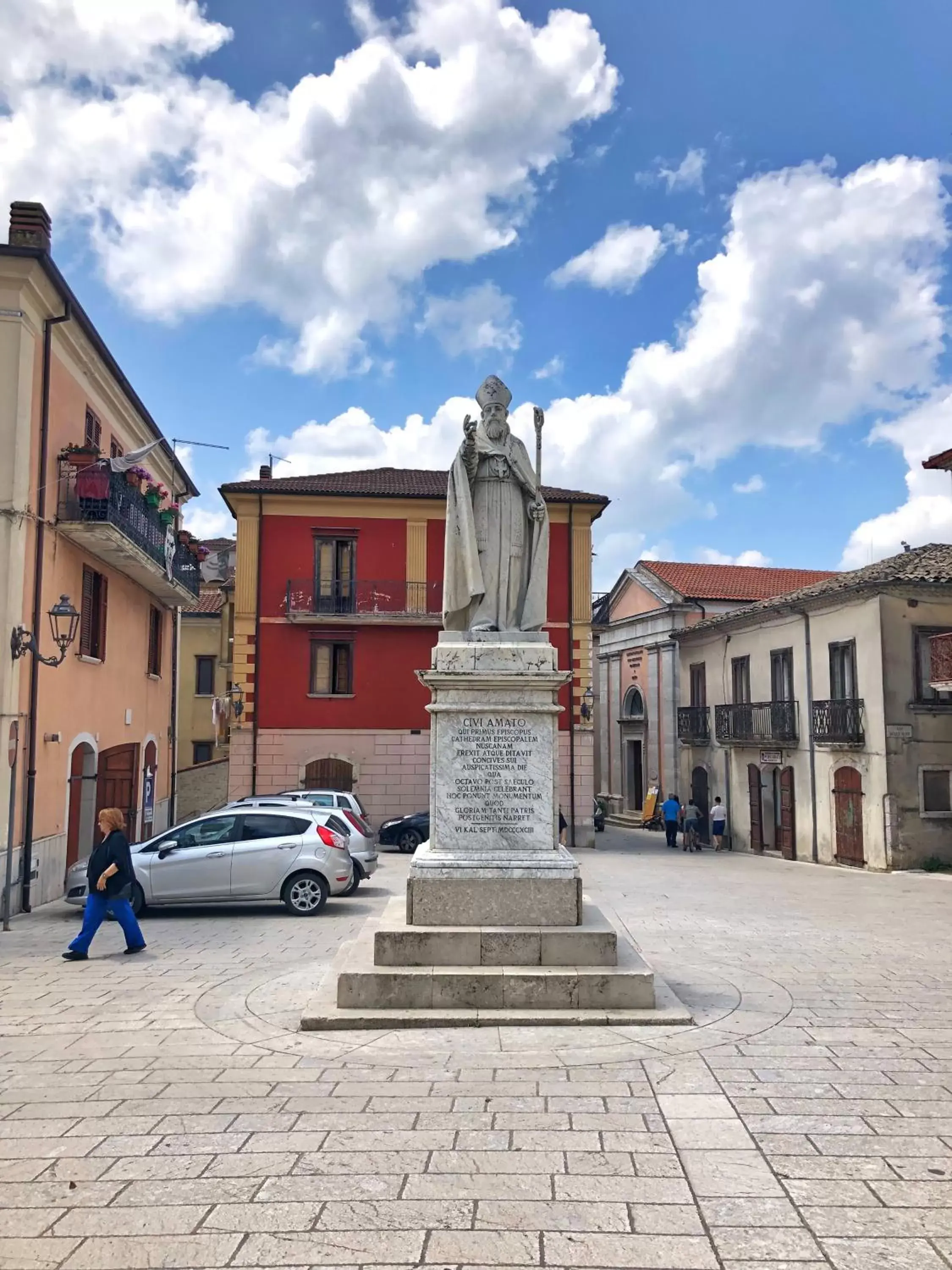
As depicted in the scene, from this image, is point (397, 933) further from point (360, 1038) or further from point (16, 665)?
point (16, 665)

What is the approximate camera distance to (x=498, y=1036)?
5980 millimetres

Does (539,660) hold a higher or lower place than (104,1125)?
higher

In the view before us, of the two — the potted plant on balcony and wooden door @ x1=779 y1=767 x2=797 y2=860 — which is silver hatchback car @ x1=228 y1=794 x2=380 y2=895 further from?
wooden door @ x1=779 y1=767 x2=797 y2=860

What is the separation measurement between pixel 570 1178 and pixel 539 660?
3.84 meters

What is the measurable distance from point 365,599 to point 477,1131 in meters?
22.7

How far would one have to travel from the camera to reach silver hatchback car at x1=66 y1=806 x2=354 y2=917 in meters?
12.4

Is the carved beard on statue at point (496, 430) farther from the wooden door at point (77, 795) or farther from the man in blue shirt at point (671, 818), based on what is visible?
the man in blue shirt at point (671, 818)

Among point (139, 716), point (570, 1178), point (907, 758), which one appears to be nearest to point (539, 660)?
point (570, 1178)

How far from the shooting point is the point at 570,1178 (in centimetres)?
405

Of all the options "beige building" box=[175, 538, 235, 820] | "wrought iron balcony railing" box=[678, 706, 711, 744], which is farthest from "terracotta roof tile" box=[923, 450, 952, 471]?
"beige building" box=[175, 538, 235, 820]

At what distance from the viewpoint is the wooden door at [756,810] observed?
27.5 m

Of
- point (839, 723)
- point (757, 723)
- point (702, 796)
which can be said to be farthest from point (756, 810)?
point (839, 723)

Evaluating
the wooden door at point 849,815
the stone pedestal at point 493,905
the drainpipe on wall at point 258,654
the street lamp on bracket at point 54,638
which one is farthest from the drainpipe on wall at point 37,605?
the wooden door at point 849,815

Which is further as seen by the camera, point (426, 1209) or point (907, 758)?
point (907, 758)
